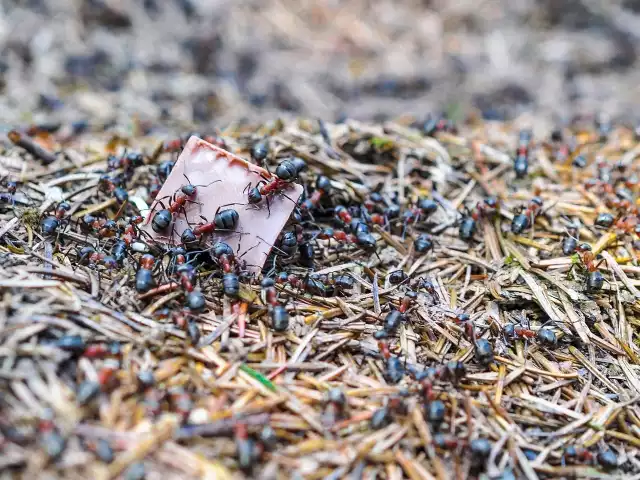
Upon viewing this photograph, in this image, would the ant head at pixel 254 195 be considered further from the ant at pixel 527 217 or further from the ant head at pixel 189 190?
the ant at pixel 527 217

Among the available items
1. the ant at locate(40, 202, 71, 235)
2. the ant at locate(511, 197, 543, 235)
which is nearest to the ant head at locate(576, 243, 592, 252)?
the ant at locate(511, 197, 543, 235)

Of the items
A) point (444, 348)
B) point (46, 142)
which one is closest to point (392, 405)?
point (444, 348)

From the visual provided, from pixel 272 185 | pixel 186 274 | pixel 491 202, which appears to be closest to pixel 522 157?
pixel 491 202

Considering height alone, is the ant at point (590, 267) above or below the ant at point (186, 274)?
below

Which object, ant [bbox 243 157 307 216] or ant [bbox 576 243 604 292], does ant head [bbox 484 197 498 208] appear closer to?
ant [bbox 576 243 604 292]

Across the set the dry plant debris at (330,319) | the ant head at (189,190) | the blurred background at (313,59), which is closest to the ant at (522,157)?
the dry plant debris at (330,319)

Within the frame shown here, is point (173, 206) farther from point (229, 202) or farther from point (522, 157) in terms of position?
point (522, 157)
